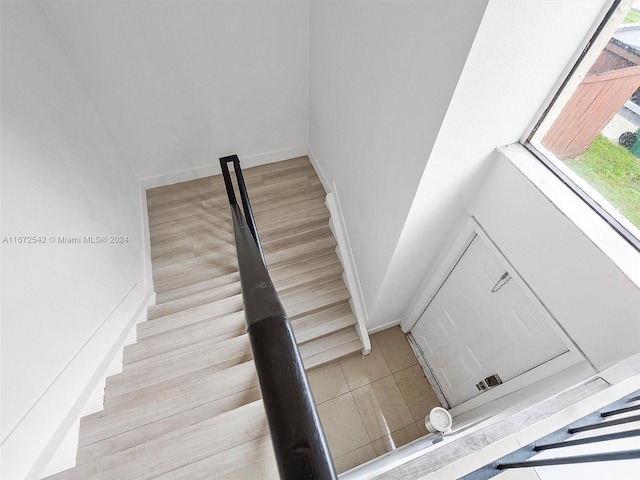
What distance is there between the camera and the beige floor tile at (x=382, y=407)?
Result: 103 inches

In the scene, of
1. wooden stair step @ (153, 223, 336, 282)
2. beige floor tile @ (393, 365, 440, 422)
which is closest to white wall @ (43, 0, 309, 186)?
wooden stair step @ (153, 223, 336, 282)

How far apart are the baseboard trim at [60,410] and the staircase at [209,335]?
9 centimetres

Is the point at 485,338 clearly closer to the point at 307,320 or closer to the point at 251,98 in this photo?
the point at 307,320

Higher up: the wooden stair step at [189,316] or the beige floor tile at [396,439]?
the wooden stair step at [189,316]

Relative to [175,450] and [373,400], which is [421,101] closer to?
[175,450]

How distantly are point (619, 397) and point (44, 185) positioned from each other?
8.31 feet

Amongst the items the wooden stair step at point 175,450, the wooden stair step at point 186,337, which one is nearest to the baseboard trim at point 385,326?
the wooden stair step at point 186,337

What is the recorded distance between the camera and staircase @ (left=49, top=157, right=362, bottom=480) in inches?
50.8

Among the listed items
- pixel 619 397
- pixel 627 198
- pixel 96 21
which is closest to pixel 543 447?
pixel 619 397

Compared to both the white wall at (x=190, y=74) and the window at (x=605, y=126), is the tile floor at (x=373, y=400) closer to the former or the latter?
the window at (x=605, y=126)

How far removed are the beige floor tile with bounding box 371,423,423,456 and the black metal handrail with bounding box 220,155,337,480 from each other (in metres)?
2.44

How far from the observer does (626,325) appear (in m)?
1.18

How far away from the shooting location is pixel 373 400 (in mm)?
2734

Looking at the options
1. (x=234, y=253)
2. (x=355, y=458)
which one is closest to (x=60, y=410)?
(x=234, y=253)
